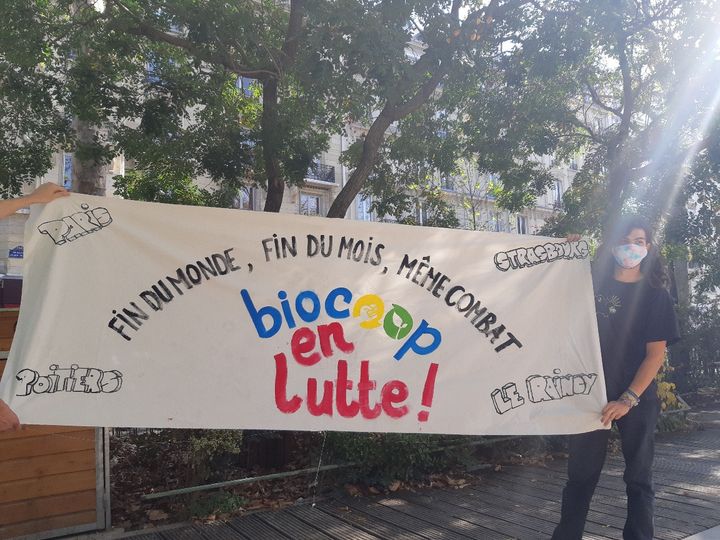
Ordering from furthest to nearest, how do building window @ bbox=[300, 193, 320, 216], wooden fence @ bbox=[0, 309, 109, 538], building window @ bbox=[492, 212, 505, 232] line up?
building window @ bbox=[300, 193, 320, 216], building window @ bbox=[492, 212, 505, 232], wooden fence @ bbox=[0, 309, 109, 538]

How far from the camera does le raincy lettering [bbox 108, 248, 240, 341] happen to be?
321 cm

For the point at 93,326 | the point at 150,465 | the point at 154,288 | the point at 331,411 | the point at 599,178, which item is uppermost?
the point at 599,178

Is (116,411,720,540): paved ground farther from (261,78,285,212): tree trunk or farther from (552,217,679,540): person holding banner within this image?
(261,78,285,212): tree trunk

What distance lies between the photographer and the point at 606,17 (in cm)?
586

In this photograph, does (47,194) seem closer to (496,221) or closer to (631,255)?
(631,255)

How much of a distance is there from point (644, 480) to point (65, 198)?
11.8 ft

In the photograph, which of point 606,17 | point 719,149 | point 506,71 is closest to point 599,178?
point 719,149

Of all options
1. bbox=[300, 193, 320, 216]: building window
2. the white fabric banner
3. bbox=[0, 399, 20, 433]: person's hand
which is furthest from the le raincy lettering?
bbox=[300, 193, 320, 216]: building window

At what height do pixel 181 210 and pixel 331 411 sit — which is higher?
pixel 181 210

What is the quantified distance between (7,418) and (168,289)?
1000 millimetres

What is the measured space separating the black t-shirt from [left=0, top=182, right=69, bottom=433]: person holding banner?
3.24 metres

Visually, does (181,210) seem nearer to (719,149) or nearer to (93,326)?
(93,326)

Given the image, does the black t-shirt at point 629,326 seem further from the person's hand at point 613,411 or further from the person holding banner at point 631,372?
the person's hand at point 613,411

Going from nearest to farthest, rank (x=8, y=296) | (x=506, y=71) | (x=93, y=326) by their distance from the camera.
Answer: (x=93, y=326), (x=8, y=296), (x=506, y=71)
